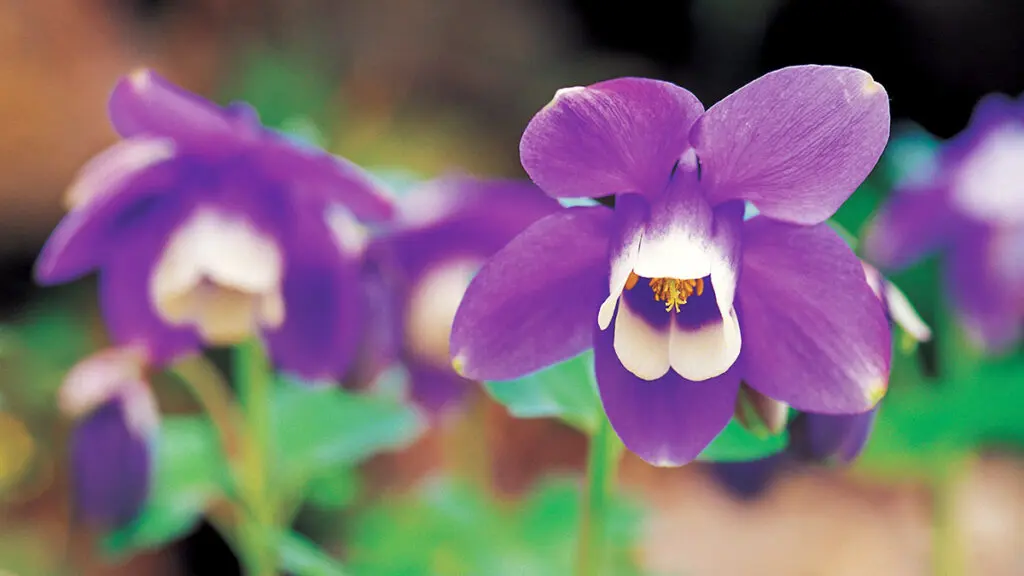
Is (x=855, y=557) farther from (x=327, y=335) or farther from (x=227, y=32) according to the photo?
(x=227, y=32)

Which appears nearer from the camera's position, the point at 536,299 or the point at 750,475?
the point at 536,299

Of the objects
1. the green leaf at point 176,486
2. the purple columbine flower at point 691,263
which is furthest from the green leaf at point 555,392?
the green leaf at point 176,486

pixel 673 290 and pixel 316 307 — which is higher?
pixel 673 290

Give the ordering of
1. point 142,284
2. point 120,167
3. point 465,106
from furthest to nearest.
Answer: point 465,106, point 142,284, point 120,167

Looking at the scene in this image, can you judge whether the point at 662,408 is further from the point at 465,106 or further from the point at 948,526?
the point at 465,106

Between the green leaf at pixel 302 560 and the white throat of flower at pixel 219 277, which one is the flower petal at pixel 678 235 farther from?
the green leaf at pixel 302 560

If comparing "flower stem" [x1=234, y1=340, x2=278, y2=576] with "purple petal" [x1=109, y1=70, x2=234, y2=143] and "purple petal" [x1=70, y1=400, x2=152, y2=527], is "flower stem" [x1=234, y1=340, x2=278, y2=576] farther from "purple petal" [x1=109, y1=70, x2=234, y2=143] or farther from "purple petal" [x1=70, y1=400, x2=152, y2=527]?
"purple petal" [x1=109, y1=70, x2=234, y2=143]

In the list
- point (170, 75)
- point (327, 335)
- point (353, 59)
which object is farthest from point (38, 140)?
point (327, 335)

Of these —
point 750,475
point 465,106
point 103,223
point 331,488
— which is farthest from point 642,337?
point 465,106
